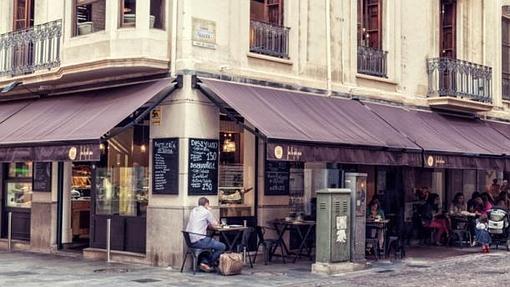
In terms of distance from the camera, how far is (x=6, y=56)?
17.3m

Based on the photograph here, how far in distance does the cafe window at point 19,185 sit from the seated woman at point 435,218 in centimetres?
998

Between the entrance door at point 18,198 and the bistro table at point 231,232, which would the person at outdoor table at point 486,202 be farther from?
the entrance door at point 18,198

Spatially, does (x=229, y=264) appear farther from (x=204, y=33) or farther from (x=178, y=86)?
(x=204, y=33)

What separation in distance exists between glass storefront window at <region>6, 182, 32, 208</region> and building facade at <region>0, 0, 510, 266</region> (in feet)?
0.11

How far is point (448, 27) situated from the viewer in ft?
69.6

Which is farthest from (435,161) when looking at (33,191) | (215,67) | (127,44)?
(33,191)

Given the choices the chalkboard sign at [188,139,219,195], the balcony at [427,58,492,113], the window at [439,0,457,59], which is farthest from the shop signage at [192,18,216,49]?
the window at [439,0,457,59]

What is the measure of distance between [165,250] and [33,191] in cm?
492

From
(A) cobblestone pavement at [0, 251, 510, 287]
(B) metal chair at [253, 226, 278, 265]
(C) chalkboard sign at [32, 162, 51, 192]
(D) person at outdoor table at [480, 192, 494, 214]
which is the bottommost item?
(A) cobblestone pavement at [0, 251, 510, 287]

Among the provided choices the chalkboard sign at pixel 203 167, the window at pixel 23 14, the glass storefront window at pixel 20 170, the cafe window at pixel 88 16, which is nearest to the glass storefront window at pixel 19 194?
the glass storefront window at pixel 20 170

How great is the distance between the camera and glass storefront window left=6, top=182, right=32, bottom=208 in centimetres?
1808

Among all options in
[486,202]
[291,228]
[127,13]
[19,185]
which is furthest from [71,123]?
[486,202]

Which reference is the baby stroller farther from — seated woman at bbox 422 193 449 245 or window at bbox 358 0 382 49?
window at bbox 358 0 382 49

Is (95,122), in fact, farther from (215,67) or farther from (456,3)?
(456,3)
